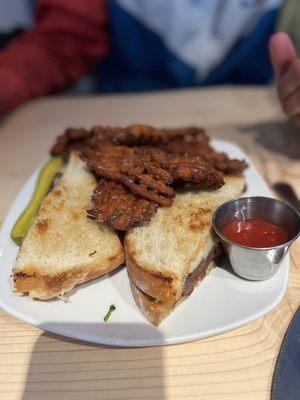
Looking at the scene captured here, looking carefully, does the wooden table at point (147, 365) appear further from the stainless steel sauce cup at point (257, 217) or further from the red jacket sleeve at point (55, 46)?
the red jacket sleeve at point (55, 46)

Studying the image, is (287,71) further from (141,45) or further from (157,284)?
(141,45)

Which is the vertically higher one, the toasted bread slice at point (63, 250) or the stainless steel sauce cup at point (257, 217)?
the stainless steel sauce cup at point (257, 217)

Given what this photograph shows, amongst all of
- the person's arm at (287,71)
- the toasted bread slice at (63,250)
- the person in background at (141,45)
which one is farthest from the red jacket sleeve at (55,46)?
the person's arm at (287,71)

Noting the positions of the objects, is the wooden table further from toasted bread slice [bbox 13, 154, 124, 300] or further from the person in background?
the person in background

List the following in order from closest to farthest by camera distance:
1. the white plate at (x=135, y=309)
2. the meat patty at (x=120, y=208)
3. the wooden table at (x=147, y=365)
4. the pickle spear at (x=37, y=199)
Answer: the wooden table at (x=147, y=365) → the white plate at (x=135, y=309) → the meat patty at (x=120, y=208) → the pickle spear at (x=37, y=199)

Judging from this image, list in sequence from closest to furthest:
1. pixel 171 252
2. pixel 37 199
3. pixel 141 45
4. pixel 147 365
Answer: pixel 147 365
pixel 171 252
pixel 37 199
pixel 141 45

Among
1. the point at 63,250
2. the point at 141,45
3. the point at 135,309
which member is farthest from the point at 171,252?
the point at 141,45

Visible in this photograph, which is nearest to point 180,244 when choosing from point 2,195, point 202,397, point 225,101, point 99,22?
point 202,397
